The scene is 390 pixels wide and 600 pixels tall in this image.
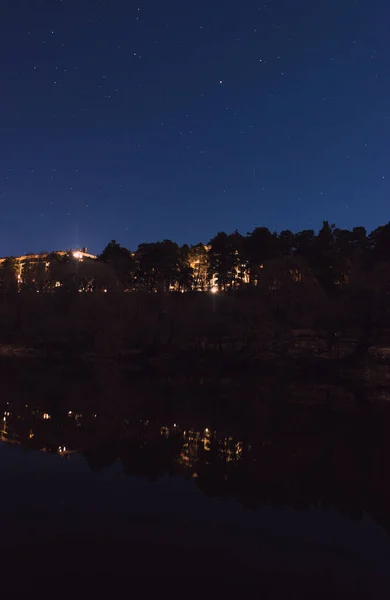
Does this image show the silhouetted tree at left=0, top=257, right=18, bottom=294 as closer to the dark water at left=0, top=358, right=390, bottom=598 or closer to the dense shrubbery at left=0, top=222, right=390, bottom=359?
the dense shrubbery at left=0, top=222, right=390, bottom=359

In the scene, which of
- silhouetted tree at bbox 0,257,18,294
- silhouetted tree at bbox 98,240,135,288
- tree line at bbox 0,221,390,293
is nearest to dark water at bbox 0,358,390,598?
tree line at bbox 0,221,390,293

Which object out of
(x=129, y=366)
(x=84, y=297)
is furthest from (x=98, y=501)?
(x=84, y=297)

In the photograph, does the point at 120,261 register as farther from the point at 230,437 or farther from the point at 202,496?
the point at 202,496

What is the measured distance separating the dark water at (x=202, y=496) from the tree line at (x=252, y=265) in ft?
76.6

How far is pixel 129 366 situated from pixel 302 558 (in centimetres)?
3379

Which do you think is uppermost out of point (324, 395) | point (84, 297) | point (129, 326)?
point (84, 297)

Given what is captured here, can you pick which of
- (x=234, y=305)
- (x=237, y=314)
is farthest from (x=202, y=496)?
(x=234, y=305)

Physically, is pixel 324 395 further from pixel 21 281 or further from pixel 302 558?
pixel 21 281

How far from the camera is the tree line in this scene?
44562mm

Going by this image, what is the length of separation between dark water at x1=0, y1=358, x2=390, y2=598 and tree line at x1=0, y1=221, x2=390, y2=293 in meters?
23.3

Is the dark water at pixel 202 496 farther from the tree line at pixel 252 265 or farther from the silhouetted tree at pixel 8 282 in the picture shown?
the silhouetted tree at pixel 8 282

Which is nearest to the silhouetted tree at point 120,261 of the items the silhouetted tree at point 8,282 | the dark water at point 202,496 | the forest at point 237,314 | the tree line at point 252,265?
the tree line at point 252,265

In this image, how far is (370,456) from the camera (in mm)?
15398

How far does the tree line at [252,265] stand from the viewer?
44.6 m
